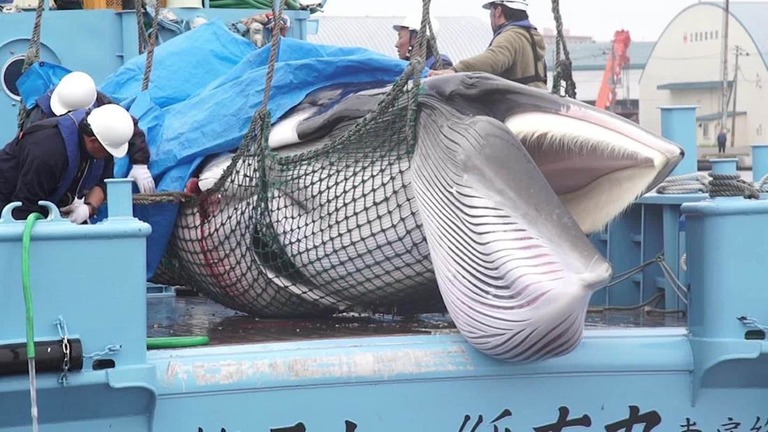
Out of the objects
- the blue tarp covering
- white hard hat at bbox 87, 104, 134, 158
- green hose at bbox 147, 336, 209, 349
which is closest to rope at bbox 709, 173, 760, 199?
the blue tarp covering

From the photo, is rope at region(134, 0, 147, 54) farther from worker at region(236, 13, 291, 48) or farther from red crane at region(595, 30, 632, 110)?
red crane at region(595, 30, 632, 110)

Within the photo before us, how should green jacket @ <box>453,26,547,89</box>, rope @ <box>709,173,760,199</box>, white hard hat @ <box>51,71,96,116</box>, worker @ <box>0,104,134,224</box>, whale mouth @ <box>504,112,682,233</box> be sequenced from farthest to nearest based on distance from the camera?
green jacket @ <box>453,26,547,89</box> → white hard hat @ <box>51,71,96,116</box> → worker @ <box>0,104,134,224</box> → rope @ <box>709,173,760,199</box> → whale mouth @ <box>504,112,682,233</box>

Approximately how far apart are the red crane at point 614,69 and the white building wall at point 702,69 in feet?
4.10

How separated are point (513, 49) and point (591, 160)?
1.70m

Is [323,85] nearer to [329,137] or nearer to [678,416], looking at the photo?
[329,137]

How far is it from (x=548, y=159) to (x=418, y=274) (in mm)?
612

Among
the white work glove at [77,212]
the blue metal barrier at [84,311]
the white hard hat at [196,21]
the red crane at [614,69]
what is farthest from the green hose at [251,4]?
the red crane at [614,69]

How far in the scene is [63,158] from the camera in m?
4.46

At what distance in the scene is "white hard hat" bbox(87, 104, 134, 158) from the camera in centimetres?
446

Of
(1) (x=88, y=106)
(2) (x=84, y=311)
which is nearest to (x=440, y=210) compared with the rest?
(2) (x=84, y=311)

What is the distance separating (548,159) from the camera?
4.12 meters

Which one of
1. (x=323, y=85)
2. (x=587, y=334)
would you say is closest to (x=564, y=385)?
(x=587, y=334)

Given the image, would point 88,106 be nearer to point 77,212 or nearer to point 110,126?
point 110,126

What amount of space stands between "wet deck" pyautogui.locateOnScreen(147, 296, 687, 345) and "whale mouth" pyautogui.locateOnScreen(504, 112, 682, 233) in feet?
1.68
